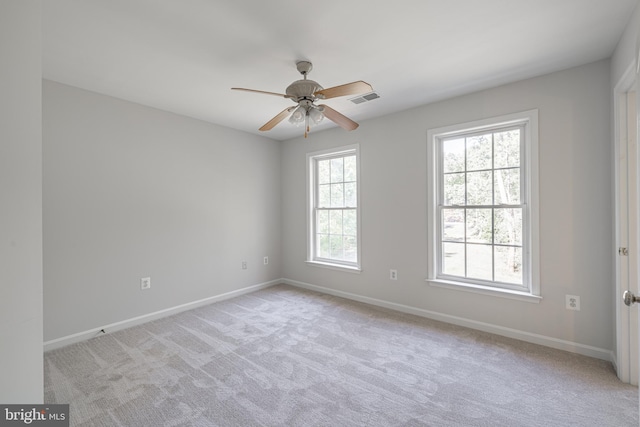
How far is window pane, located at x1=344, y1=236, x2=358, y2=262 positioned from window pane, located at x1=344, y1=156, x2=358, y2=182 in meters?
0.89

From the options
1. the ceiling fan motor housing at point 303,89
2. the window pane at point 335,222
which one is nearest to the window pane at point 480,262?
the window pane at point 335,222

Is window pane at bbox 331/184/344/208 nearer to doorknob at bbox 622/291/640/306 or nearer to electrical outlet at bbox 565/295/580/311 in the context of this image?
electrical outlet at bbox 565/295/580/311

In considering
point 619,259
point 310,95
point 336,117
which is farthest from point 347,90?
point 619,259

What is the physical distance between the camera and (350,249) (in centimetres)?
417

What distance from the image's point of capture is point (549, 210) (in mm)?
2588

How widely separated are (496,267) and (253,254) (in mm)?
3301

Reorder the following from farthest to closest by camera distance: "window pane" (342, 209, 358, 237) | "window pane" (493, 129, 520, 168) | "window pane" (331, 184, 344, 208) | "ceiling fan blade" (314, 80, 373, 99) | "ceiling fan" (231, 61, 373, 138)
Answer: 1. "window pane" (331, 184, 344, 208)
2. "window pane" (342, 209, 358, 237)
3. "window pane" (493, 129, 520, 168)
4. "ceiling fan" (231, 61, 373, 138)
5. "ceiling fan blade" (314, 80, 373, 99)

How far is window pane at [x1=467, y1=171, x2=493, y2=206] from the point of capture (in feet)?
Answer: 9.84

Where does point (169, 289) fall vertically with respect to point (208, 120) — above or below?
below

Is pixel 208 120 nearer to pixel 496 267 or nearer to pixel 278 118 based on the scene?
pixel 278 118

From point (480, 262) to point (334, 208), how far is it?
207cm

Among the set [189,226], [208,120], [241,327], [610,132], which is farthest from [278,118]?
[610,132]

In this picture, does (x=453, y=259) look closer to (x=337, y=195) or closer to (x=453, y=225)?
(x=453, y=225)

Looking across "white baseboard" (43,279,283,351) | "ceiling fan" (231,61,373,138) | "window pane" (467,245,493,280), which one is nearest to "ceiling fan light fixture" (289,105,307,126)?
"ceiling fan" (231,61,373,138)
